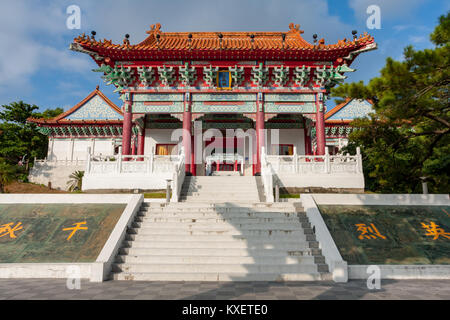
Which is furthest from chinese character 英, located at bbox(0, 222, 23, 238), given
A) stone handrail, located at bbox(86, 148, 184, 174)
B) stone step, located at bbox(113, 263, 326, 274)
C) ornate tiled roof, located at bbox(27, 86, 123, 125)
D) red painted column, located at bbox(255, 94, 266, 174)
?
ornate tiled roof, located at bbox(27, 86, 123, 125)

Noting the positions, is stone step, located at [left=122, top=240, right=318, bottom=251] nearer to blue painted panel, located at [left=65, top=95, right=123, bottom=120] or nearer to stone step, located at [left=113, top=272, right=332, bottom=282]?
stone step, located at [left=113, top=272, right=332, bottom=282]

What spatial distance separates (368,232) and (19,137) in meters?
28.4

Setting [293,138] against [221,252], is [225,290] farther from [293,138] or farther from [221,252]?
[293,138]

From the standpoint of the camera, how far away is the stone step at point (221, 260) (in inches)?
248

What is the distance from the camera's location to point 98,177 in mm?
12094

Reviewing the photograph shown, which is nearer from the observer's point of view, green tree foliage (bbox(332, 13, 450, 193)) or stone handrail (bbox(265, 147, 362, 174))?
green tree foliage (bbox(332, 13, 450, 193))

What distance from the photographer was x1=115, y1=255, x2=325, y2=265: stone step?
6.30m

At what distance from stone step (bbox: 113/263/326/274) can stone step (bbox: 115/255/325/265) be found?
199mm

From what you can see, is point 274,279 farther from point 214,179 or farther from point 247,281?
point 214,179

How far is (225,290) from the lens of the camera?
16.0 ft

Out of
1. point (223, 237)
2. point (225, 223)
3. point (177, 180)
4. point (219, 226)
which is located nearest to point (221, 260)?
point (223, 237)

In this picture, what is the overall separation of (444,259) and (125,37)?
1457cm

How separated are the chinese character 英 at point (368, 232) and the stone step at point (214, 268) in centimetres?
180

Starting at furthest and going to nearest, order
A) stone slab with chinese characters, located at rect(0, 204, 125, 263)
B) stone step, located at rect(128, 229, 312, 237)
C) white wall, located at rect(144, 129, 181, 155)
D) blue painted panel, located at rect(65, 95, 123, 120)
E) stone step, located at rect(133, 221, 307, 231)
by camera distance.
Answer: blue painted panel, located at rect(65, 95, 123, 120), white wall, located at rect(144, 129, 181, 155), stone step, located at rect(133, 221, 307, 231), stone step, located at rect(128, 229, 312, 237), stone slab with chinese characters, located at rect(0, 204, 125, 263)
